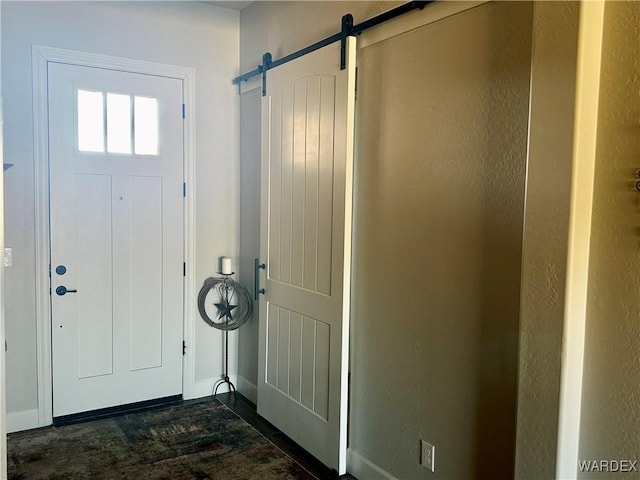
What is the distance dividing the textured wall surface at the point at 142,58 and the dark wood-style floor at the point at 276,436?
291 millimetres

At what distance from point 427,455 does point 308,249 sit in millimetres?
1260

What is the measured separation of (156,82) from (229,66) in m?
0.59

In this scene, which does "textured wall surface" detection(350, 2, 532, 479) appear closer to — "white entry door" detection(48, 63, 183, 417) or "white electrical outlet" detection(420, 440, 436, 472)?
"white electrical outlet" detection(420, 440, 436, 472)

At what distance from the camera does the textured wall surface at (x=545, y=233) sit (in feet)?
5.31

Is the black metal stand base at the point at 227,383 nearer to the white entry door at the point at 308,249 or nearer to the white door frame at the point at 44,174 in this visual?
the white entry door at the point at 308,249

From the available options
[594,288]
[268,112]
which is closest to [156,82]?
[268,112]

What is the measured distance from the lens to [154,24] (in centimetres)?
361

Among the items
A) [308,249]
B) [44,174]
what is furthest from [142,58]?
[308,249]

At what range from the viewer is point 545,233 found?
1680mm

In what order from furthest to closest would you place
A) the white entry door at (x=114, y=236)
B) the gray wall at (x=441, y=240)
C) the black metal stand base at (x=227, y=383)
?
the black metal stand base at (x=227, y=383) → the white entry door at (x=114, y=236) → the gray wall at (x=441, y=240)

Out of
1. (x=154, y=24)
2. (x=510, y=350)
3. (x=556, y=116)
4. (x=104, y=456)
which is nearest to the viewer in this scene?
(x=556, y=116)

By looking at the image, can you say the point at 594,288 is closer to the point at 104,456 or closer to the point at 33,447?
the point at 104,456

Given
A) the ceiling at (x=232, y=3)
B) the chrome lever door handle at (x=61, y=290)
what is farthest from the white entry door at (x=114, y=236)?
the ceiling at (x=232, y=3)

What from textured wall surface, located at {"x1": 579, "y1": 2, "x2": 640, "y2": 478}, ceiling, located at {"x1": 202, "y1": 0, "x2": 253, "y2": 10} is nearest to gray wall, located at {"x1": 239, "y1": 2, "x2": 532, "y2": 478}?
textured wall surface, located at {"x1": 579, "y1": 2, "x2": 640, "y2": 478}
